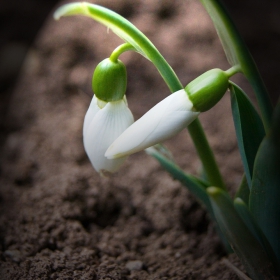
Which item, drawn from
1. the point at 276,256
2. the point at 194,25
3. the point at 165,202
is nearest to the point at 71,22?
the point at 194,25

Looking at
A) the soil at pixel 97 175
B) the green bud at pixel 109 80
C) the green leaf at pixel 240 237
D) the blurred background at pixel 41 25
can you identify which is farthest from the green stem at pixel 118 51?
the blurred background at pixel 41 25

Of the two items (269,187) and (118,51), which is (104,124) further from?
(269,187)

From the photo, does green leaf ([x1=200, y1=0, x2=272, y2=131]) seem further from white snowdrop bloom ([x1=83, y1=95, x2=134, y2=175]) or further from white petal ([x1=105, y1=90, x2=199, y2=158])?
white snowdrop bloom ([x1=83, y1=95, x2=134, y2=175])

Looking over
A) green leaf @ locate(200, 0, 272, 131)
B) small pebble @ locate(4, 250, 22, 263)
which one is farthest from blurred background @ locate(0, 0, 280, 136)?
green leaf @ locate(200, 0, 272, 131)

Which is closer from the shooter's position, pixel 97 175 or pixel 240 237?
pixel 240 237

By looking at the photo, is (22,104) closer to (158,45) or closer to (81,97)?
(81,97)

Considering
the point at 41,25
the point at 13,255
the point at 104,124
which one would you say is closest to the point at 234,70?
the point at 104,124

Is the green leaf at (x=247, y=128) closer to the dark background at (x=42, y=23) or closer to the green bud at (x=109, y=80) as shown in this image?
the green bud at (x=109, y=80)
